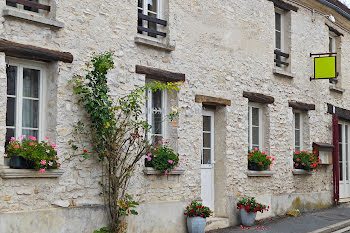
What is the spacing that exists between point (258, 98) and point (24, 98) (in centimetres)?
590

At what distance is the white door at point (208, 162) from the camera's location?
10820mm

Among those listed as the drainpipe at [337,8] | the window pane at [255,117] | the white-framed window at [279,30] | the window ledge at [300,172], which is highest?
the drainpipe at [337,8]

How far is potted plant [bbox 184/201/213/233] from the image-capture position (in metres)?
9.56

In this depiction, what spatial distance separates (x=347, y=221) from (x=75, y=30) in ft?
25.1

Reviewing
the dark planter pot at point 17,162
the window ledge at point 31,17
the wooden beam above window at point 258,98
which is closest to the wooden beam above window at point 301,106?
the wooden beam above window at point 258,98

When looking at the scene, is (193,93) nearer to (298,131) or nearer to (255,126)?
(255,126)

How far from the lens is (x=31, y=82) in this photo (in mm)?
7742

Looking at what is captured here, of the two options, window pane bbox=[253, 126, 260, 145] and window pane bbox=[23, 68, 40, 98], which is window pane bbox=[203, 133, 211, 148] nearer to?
window pane bbox=[253, 126, 260, 145]

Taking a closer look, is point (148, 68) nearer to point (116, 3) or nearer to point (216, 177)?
point (116, 3)

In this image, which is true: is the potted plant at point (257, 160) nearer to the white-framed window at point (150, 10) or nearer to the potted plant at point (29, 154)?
the white-framed window at point (150, 10)

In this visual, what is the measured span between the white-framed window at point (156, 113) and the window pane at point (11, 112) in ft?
8.84

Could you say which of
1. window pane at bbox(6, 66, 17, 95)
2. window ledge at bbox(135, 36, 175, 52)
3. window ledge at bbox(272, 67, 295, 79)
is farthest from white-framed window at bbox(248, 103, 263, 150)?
window pane at bbox(6, 66, 17, 95)

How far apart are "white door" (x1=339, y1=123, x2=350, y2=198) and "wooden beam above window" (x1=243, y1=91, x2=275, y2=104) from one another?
14.9ft

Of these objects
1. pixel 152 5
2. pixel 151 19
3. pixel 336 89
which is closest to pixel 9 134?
pixel 151 19
